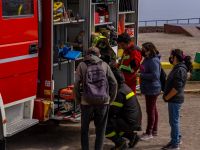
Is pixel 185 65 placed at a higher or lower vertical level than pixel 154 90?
higher

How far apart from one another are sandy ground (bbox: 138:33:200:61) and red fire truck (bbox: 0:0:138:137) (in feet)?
37.5

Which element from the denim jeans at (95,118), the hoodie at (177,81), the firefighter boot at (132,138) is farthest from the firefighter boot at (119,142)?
the hoodie at (177,81)

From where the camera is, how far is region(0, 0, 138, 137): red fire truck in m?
6.42

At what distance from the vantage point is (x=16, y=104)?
6738 millimetres

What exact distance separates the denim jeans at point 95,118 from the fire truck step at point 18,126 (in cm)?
76

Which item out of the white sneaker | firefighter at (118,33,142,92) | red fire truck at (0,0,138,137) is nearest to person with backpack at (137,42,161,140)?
firefighter at (118,33,142,92)

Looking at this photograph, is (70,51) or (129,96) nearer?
(129,96)

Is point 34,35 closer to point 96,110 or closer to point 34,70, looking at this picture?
point 34,70

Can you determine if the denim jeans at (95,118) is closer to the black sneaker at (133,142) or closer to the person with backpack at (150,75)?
the black sneaker at (133,142)

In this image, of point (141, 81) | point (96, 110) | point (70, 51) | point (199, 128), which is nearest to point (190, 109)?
point (199, 128)

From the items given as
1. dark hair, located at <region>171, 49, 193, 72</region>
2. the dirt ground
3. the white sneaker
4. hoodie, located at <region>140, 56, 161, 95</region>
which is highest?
dark hair, located at <region>171, 49, 193, 72</region>

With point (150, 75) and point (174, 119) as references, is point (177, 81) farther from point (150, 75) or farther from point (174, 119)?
point (150, 75)

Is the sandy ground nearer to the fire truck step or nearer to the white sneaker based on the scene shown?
the white sneaker

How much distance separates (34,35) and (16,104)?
3.17 feet
